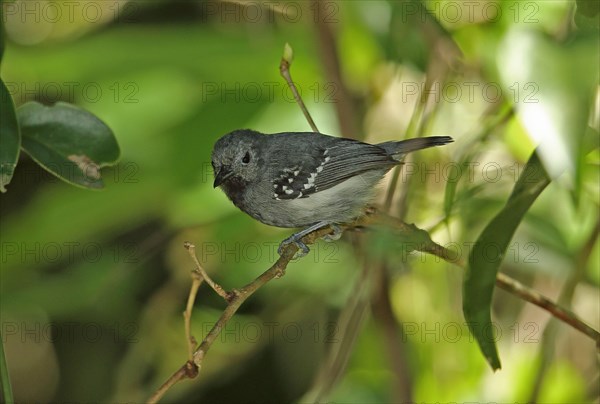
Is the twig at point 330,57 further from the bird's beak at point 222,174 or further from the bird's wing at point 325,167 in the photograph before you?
the bird's beak at point 222,174

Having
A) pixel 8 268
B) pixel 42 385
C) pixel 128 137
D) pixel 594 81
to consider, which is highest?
pixel 594 81

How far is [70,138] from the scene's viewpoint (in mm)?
2193

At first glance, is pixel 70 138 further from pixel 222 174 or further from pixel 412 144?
pixel 412 144

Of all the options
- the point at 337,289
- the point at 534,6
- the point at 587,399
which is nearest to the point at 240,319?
the point at 337,289

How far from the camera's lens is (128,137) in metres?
3.45

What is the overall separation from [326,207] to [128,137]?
1.03 meters

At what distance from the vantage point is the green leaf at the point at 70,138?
217 centimetres

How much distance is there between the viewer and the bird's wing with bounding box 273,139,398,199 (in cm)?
289

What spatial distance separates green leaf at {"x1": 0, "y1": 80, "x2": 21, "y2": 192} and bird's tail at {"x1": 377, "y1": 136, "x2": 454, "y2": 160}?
135 centimetres

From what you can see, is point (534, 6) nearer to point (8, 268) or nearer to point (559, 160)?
point (559, 160)

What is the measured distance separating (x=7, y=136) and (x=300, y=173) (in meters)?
1.29

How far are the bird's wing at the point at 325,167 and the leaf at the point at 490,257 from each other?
0.96 meters

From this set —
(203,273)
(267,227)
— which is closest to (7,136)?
(203,273)

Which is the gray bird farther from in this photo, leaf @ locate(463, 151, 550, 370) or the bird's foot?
leaf @ locate(463, 151, 550, 370)
